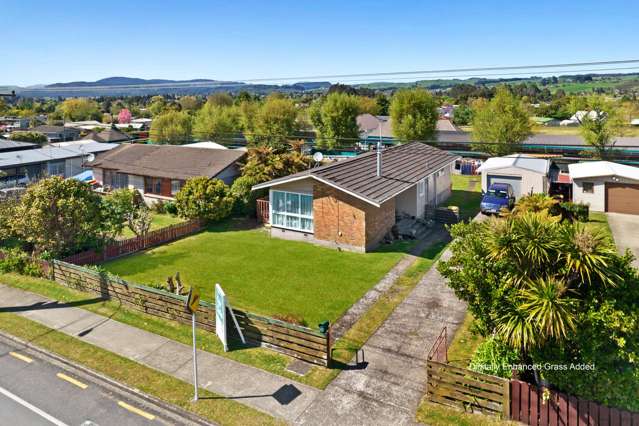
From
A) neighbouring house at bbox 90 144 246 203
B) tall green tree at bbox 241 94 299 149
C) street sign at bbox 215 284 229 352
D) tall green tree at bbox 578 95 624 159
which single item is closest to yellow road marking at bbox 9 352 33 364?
street sign at bbox 215 284 229 352

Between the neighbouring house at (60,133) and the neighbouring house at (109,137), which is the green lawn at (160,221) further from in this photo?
the neighbouring house at (60,133)

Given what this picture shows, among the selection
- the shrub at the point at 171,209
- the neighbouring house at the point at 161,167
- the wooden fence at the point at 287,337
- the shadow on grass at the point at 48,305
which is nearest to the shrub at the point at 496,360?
the wooden fence at the point at 287,337

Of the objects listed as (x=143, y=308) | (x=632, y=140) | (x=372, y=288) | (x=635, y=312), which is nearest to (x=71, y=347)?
(x=143, y=308)

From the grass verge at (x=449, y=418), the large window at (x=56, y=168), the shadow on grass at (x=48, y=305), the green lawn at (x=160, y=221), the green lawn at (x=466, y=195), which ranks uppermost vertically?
the large window at (x=56, y=168)

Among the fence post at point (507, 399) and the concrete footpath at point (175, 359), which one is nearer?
the fence post at point (507, 399)

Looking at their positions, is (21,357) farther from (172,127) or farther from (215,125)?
(172,127)

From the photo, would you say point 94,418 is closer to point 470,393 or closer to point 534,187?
point 470,393
